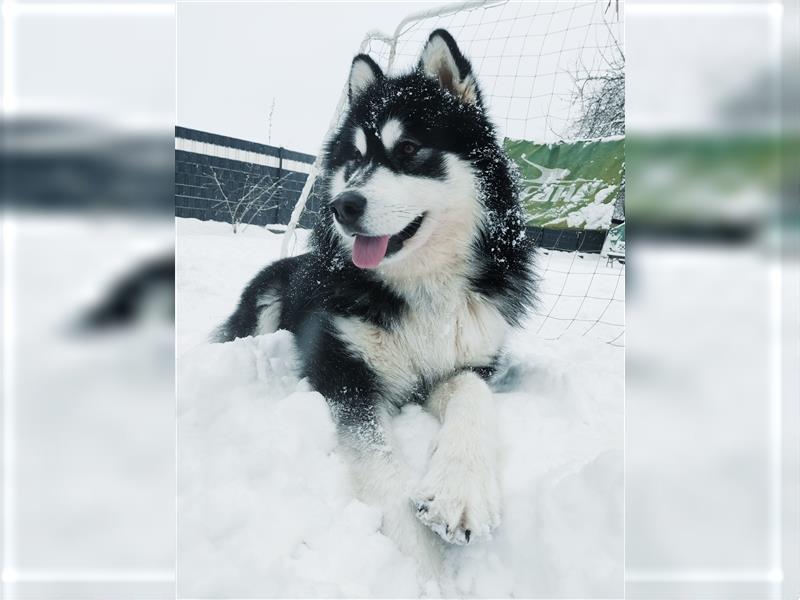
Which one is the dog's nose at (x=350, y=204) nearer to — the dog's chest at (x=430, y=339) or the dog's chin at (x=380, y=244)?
the dog's chin at (x=380, y=244)

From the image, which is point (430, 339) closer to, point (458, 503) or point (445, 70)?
point (458, 503)

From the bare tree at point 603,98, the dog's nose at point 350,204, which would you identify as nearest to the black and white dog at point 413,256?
the dog's nose at point 350,204

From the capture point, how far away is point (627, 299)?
159 cm

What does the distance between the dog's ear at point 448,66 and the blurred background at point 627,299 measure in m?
0.43

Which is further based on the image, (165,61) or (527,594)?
(165,61)

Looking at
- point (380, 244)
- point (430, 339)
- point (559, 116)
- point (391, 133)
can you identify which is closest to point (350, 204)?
point (380, 244)

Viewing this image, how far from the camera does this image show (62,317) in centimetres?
146

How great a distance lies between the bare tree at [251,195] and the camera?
1.68 m

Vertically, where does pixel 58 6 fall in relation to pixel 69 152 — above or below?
above

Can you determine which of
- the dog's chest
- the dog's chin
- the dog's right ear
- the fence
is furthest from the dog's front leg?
the dog's right ear

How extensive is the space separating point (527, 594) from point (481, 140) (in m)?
1.14

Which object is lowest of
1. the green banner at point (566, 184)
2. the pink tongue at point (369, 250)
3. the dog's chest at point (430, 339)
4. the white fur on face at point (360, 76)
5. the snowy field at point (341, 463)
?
the snowy field at point (341, 463)

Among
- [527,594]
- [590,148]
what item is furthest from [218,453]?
[590,148]

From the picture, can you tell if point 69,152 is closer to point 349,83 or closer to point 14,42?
point 14,42
